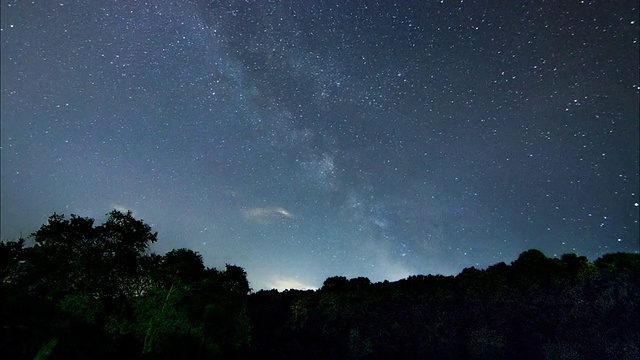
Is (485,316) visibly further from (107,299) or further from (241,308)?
(107,299)

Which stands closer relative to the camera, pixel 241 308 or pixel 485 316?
pixel 485 316

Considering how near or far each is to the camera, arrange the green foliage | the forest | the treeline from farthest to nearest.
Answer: the green foliage < the forest < the treeline

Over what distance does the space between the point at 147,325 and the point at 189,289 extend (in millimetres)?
3665

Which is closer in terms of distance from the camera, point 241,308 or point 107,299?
point 107,299

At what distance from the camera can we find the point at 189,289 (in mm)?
27297

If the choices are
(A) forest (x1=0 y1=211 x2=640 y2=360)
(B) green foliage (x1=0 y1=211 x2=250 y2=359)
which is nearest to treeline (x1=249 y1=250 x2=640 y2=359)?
(A) forest (x1=0 y1=211 x2=640 y2=360)

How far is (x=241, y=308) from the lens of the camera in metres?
30.1

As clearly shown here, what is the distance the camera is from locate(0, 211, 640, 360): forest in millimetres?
22312

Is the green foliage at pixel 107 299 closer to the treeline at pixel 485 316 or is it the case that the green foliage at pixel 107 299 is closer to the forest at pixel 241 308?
the forest at pixel 241 308

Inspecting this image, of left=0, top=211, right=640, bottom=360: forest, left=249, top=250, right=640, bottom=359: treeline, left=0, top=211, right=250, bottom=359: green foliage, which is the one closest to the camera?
left=249, top=250, right=640, bottom=359: treeline

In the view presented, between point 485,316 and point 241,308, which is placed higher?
point 241,308

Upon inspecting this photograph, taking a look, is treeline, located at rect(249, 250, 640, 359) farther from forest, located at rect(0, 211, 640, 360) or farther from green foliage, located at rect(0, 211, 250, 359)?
green foliage, located at rect(0, 211, 250, 359)

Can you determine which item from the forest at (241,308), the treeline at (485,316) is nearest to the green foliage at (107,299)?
the forest at (241,308)

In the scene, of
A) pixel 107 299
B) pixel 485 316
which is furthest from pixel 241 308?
pixel 485 316
